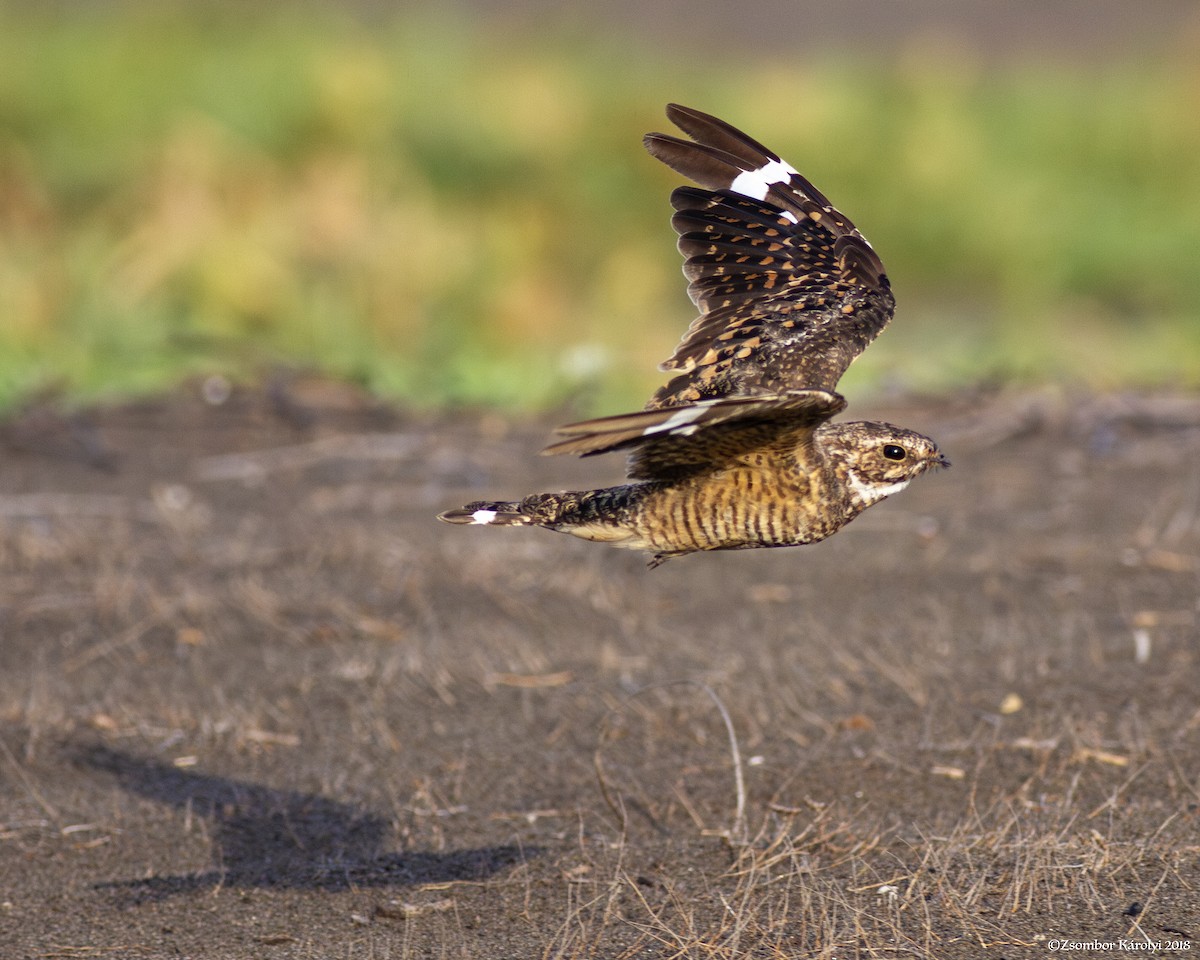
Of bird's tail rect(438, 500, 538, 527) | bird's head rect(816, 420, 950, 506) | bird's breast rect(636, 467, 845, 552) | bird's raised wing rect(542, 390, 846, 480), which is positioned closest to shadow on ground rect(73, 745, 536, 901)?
bird's tail rect(438, 500, 538, 527)

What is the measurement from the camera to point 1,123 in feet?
35.6

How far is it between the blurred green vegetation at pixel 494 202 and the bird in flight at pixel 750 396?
3912mm

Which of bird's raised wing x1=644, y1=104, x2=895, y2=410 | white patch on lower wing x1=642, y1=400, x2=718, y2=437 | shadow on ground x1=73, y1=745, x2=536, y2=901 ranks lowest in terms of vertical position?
shadow on ground x1=73, y1=745, x2=536, y2=901

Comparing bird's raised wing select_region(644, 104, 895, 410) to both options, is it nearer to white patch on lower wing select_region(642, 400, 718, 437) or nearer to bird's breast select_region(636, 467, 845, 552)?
bird's breast select_region(636, 467, 845, 552)

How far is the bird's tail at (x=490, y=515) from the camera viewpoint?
13.3ft

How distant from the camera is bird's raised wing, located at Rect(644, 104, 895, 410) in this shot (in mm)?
4297

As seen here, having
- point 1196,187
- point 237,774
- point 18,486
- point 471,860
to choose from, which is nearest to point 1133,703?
point 471,860

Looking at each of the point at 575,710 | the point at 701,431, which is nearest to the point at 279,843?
the point at 575,710

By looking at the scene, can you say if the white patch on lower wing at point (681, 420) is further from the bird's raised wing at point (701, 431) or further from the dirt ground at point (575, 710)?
the dirt ground at point (575, 710)

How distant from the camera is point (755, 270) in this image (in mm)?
4504

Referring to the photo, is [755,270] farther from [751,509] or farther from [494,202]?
[494,202]

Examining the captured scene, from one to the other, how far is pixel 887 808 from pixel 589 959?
3.68 feet

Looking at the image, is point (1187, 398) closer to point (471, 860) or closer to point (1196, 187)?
point (1196, 187)

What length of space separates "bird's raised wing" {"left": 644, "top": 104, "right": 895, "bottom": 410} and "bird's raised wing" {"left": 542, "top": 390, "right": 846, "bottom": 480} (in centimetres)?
48
